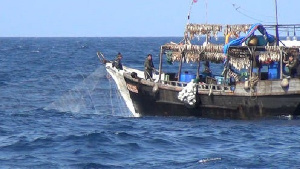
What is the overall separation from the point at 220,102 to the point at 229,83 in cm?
70

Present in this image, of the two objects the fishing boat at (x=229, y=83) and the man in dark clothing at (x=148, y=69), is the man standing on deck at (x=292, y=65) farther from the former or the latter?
the man in dark clothing at (x=148, y=69)

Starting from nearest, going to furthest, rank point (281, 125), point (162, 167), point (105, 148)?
point (162, 167), point (105, 148), point (281, 125)

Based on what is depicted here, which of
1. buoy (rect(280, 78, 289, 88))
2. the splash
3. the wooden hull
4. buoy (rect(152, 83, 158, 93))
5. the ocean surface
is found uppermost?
buoy (rect(280, 78, 289, 88))

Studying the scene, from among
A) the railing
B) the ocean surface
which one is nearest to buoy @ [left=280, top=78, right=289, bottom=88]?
the ocean surface

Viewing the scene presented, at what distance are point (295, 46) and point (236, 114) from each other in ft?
10.0

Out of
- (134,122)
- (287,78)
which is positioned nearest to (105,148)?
(134,122)

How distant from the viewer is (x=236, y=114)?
28000 millimetres

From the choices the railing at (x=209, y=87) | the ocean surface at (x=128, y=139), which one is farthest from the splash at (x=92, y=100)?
the railing at (x=209, y=87)

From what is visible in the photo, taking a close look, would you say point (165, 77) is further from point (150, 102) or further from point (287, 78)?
point (287, 78)

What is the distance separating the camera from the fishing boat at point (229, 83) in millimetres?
27402

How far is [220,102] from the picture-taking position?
27984mm

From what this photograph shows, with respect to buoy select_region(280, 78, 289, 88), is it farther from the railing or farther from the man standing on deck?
the railing

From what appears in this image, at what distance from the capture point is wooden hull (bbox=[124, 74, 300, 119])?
89.7 ft

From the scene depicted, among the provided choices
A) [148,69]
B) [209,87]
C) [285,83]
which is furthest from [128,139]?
[148,69]
